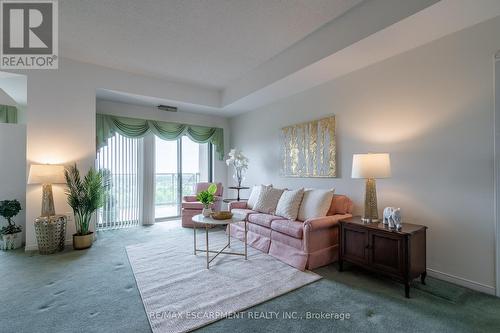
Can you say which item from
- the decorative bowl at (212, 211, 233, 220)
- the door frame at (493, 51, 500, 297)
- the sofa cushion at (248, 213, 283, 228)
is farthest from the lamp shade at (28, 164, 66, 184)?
the door frame at (493, 51, 500, 297)

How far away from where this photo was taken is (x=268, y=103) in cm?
486

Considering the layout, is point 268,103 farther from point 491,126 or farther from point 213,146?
point 491,126

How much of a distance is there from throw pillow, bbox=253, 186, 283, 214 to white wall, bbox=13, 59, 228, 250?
114 inches

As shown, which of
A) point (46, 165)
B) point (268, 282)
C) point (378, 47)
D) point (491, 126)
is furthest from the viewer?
point (46, 165)

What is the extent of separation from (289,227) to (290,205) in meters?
0.49

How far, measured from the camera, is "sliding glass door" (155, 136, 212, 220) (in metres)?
5.48

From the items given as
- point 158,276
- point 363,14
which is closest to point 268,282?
point 158,276

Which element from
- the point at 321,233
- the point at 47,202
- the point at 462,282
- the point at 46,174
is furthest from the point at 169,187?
the point at 462,282

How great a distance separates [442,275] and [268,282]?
5.99 ft

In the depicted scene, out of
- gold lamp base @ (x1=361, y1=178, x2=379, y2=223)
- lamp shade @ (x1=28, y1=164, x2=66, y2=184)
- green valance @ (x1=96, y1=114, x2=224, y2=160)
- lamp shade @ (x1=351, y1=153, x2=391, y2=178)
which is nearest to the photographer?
lamp shade @ (x1=351, y1=153, x2=391, y2=178)

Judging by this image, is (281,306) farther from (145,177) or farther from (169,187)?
(169,187)

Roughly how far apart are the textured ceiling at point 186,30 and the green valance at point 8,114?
73.8 inches

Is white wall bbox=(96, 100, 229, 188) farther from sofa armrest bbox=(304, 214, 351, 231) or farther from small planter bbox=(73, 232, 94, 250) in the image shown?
sofa armrest bbox=(304, 214, 351, 231)

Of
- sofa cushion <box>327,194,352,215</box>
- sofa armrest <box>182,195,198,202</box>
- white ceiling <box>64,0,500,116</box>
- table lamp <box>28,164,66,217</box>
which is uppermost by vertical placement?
white ceiling <box>64,0,500,116</box>
